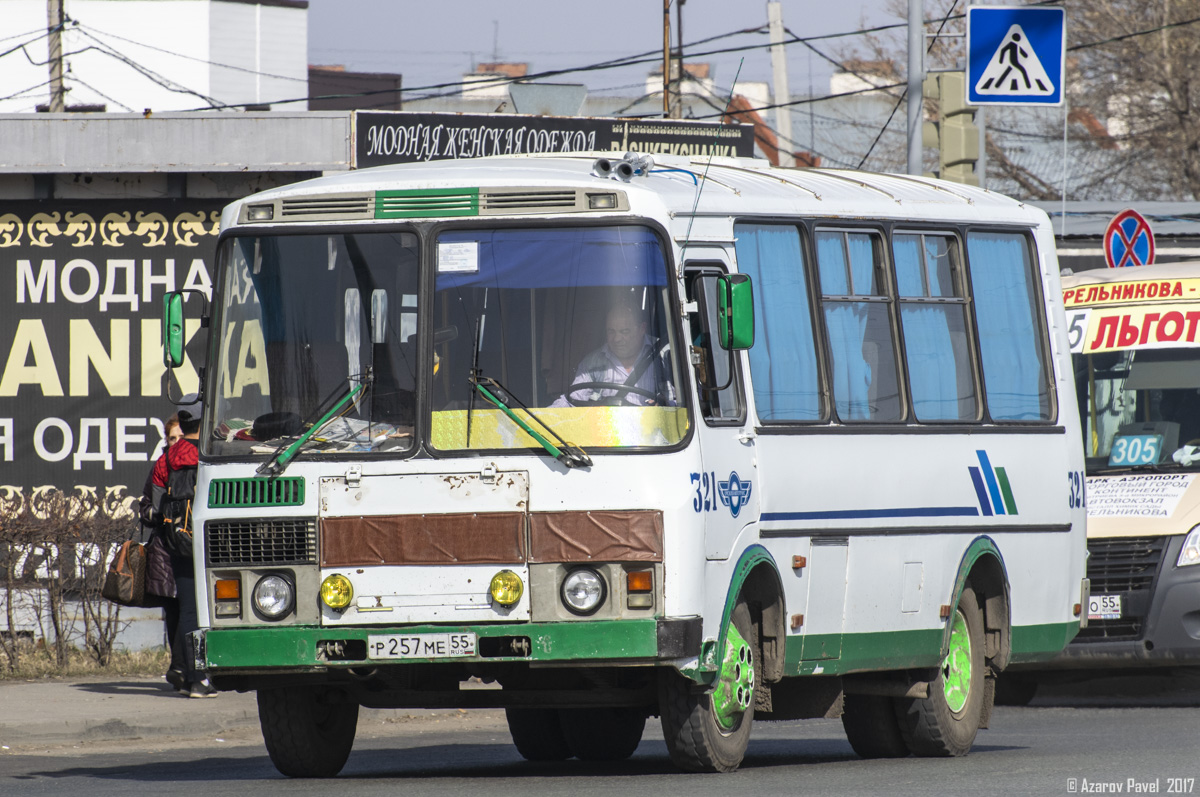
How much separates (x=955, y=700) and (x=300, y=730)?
3518 mm

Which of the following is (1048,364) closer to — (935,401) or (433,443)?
(935,401)

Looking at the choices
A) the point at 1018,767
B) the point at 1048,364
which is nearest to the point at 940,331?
the point at 1048,364

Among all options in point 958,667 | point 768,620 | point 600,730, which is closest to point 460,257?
point 768,620

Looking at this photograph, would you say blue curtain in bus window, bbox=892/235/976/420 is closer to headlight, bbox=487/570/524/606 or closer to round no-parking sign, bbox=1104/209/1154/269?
headlight, bbox=487/570/524/606

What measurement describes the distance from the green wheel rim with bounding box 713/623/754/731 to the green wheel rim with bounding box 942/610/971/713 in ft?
6.47

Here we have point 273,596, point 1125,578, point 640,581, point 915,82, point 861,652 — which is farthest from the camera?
point 915,82

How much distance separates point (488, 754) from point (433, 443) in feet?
10.8

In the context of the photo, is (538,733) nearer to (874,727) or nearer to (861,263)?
(874,727)

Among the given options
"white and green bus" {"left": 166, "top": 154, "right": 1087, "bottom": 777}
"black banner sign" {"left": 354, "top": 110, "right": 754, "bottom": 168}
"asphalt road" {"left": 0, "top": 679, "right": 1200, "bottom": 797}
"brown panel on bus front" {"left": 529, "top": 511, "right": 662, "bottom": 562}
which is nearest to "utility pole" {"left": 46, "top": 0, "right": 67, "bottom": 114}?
"black banner sign" {"left": 354, "top": 110, "right": 754, "bottom": 168}

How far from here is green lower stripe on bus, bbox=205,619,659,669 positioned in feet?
26.6

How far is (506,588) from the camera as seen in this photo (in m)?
8.27

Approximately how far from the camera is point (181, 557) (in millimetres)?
12672

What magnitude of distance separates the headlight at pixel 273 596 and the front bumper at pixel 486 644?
0.08m

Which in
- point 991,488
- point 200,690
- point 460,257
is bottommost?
point 200,690
